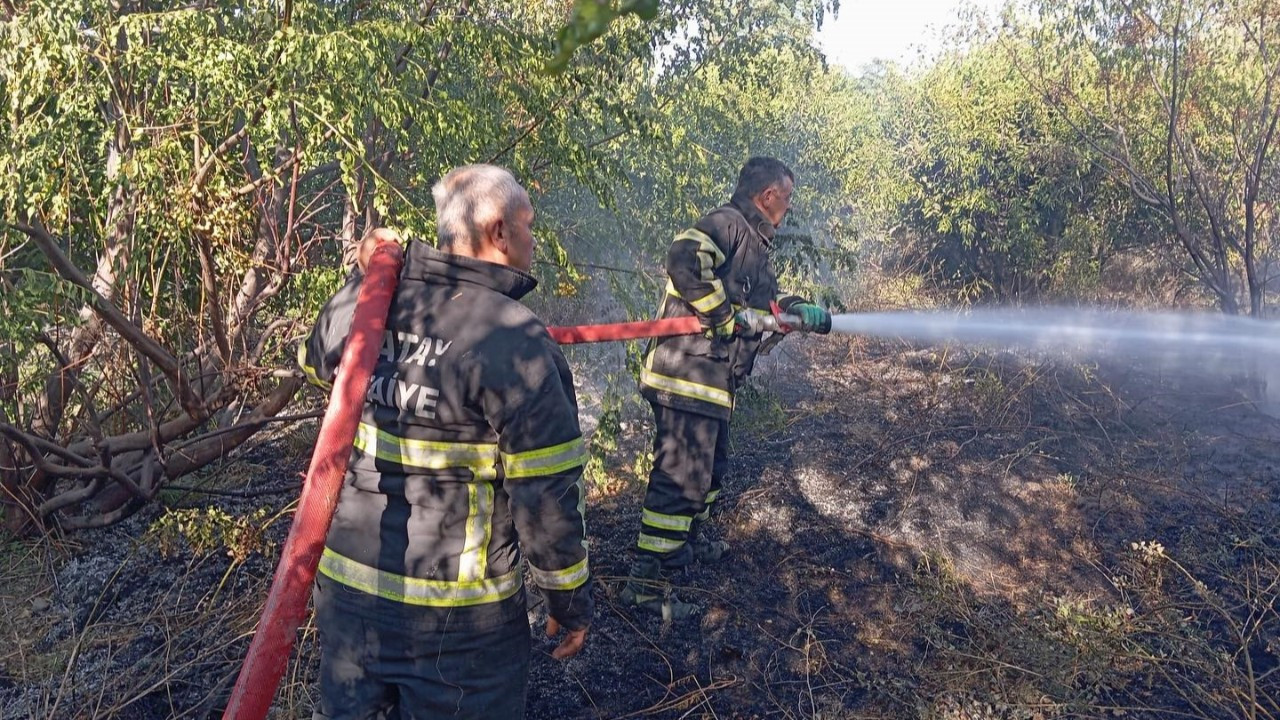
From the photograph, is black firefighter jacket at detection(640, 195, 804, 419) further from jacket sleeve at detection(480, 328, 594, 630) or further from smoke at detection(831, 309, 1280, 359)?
smoke at detection(831, 309, 1280, 359)

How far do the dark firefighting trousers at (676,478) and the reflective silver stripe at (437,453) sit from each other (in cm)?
197

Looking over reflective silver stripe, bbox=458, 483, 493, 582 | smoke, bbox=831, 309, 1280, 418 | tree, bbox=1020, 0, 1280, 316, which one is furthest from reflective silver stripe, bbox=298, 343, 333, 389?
tree, bbox=1020, 0, 1280, 316

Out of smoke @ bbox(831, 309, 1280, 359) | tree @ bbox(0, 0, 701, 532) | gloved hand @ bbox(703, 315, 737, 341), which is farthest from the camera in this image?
smoke @ bbox(831, 309, 1280, 359)

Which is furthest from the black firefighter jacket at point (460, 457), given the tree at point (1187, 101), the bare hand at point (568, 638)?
the tree at point (1187, 101)

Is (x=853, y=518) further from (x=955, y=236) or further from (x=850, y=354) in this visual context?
(x=955, y=236)

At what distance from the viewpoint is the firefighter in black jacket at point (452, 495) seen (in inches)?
75.3

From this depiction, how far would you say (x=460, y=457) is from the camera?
76.7 inches

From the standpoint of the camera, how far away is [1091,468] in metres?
5.51

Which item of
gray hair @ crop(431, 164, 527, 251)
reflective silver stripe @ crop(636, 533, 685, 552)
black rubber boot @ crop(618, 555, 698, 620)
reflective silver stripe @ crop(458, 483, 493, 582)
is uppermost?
gray hair @ crop(431, 164, 527, 251)

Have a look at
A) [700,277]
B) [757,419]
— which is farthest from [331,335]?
[757,419]

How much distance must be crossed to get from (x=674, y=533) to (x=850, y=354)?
4874mm

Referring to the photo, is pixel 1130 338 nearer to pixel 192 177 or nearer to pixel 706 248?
pixel 706 248

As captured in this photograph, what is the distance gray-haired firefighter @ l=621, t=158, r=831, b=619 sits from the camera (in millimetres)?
3850

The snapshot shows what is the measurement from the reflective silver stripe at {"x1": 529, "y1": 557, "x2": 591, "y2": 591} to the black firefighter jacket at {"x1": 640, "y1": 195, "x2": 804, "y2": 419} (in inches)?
72.7
